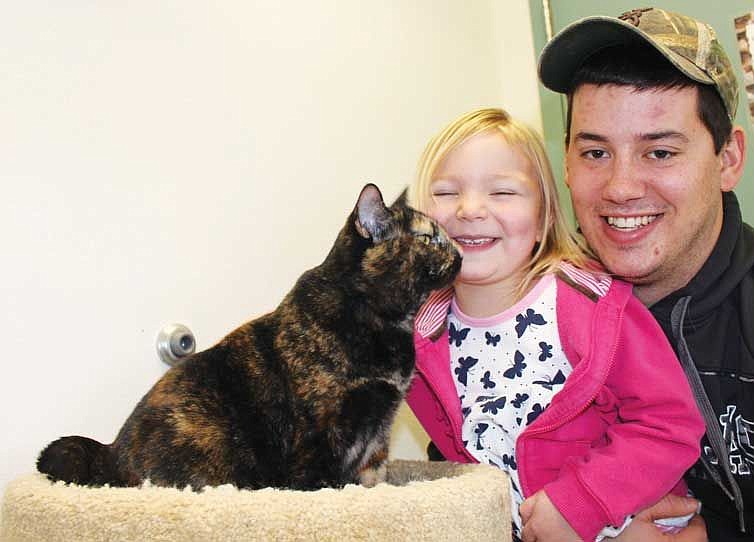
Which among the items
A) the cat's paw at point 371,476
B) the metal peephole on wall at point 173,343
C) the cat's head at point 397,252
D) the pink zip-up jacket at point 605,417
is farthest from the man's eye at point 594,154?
the metal peephole on wall at point 173,343

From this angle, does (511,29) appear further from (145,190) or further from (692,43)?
(145,190)

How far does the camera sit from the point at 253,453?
0.98 metres

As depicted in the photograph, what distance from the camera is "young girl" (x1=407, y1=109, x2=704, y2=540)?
3.74 ft

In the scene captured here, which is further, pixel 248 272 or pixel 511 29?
pixel 511 29

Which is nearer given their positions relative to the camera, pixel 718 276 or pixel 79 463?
pixel 79 463

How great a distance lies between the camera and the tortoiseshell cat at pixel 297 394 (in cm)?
95

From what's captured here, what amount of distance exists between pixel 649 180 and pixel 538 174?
20 centimetres

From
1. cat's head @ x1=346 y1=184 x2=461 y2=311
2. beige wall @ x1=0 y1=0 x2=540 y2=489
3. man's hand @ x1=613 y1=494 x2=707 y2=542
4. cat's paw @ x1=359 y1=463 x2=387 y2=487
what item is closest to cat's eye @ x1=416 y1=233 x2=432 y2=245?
cat's head @ x1=346 y1=184 x2=461 y2=311

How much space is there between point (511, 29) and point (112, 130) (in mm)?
1453

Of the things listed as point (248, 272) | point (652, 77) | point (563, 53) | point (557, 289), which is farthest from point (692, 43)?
point (248, 272)

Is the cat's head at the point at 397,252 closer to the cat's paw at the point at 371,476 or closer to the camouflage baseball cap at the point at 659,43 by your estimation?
the cat's paw at the point at 371,476

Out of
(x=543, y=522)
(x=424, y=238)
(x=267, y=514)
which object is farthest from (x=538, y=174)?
(x=267, y=514)

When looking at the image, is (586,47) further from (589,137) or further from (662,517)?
(662,517)

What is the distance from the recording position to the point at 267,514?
76cm
